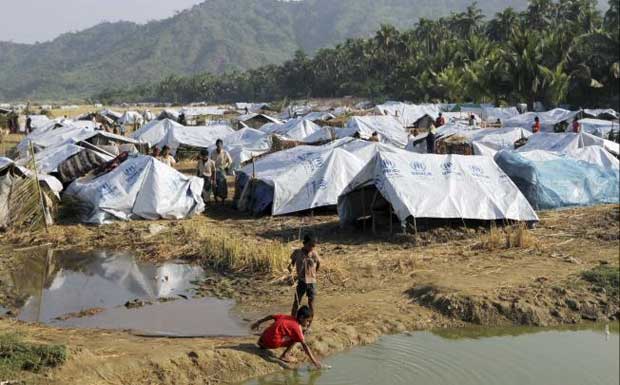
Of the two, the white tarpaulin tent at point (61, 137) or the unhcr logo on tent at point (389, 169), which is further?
the white tarpaulin tent at point (61, 137)

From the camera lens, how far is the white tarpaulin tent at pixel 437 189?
1095cm

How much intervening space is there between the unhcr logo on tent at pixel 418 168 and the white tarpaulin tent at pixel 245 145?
29.0ft

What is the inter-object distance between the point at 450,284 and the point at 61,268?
5.87 m

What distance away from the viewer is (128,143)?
21.2 metres

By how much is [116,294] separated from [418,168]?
5397 mm

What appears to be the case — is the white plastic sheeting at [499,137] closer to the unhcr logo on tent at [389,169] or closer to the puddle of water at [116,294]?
the unhcr logo on tent at [389,169]

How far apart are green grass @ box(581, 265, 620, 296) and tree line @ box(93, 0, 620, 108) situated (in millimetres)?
28415

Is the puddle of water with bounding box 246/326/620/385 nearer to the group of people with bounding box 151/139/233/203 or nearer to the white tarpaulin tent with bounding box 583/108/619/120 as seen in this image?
the group of people with bounding box 151/139/233/203

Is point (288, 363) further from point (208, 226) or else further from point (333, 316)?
point (208, 226)

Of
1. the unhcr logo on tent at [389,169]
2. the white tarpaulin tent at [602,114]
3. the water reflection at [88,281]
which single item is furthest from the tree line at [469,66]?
the water reflection at [88,281]

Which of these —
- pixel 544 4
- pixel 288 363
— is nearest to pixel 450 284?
pixel 288 363

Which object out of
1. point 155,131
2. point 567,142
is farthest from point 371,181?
point 155,131

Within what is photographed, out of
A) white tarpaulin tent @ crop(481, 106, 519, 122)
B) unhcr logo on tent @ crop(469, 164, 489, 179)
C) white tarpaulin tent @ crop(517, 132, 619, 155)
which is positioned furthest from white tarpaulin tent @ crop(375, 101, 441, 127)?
unhcr logo on tent @ crop(469, 164, 489, 179)

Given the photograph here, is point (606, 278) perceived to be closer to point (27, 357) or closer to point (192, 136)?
point (27, 357)
